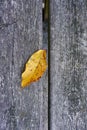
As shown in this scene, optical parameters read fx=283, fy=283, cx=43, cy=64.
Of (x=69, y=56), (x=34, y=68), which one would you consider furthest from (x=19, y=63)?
(x=69, y=56)

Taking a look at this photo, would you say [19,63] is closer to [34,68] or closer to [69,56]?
[34,68]

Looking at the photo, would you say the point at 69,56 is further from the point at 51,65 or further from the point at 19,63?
the point at 19,63

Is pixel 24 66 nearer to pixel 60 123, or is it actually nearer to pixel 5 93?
pixel 5 93
